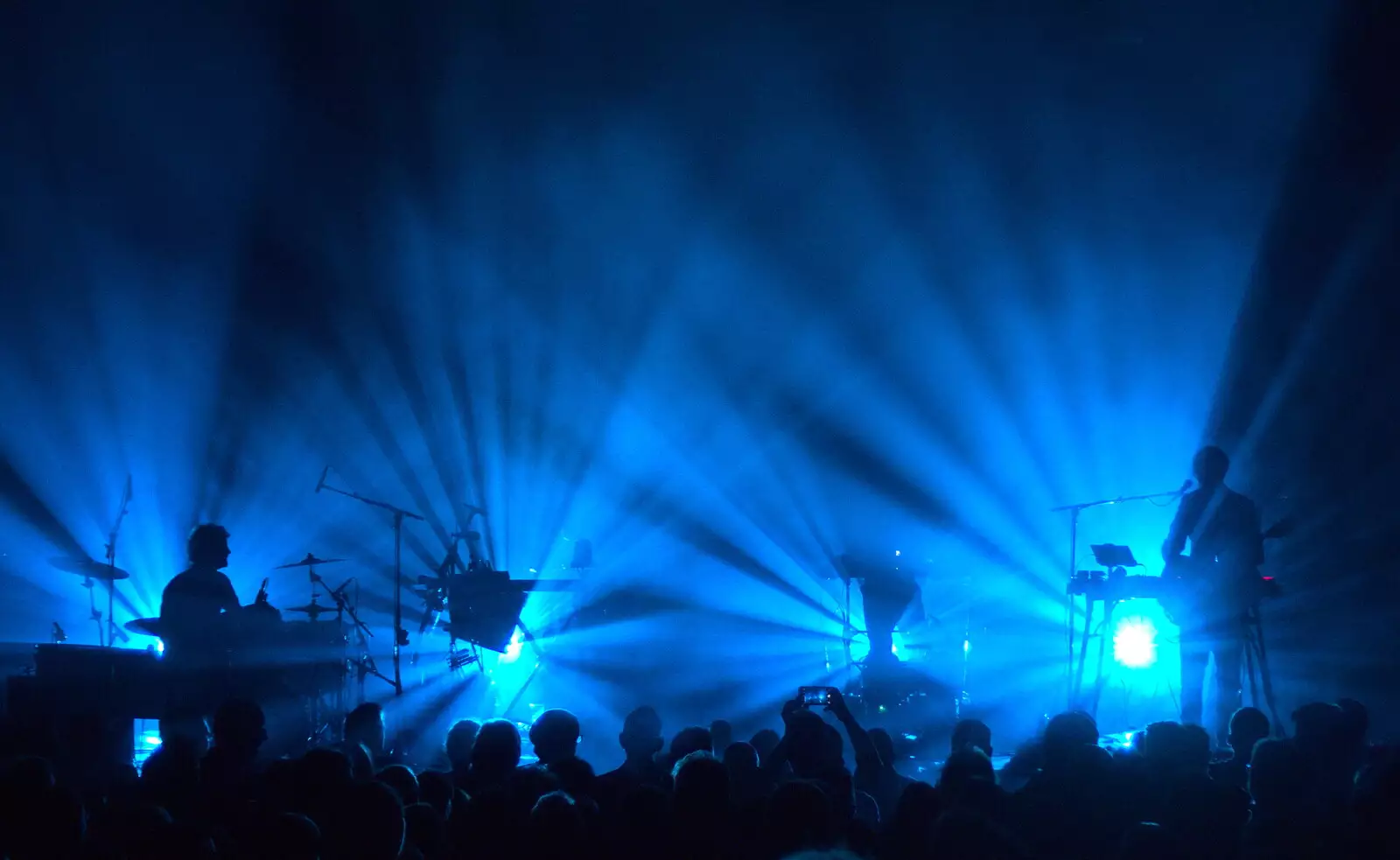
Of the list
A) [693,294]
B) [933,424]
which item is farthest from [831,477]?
[693,294]

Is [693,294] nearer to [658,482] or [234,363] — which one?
[658,482]

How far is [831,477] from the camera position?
13.1 m

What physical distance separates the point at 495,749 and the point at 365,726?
4.94ft

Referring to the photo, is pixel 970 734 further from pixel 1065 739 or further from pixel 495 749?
pixel 495 749

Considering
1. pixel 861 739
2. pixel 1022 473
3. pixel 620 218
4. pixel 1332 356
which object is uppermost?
pixel 620 218

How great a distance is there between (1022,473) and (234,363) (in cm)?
1073

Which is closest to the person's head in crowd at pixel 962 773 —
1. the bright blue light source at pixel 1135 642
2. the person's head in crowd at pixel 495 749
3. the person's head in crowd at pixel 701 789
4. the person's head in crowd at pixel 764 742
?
the person's head in crowd at pixel 701 789

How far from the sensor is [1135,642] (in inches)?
400

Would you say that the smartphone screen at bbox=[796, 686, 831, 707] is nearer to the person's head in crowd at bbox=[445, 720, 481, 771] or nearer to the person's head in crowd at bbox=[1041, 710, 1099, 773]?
the person's head in crowd at bbox=[1041, 710, 1099, 773]

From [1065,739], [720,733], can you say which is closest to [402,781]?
[1065,739]

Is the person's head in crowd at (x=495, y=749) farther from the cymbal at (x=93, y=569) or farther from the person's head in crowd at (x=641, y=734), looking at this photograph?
the cymbal at (x=93, y=569)

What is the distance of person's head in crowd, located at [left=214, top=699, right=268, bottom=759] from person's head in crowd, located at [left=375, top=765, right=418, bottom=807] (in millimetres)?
670

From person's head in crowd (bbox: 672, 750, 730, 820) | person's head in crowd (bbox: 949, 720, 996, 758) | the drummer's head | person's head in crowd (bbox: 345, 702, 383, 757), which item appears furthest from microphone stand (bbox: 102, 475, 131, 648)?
person's head in crowd (bbox: 672, 750, 730, 820)

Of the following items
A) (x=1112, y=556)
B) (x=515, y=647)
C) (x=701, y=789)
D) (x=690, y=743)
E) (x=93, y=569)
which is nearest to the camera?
(x=701, y=789)
